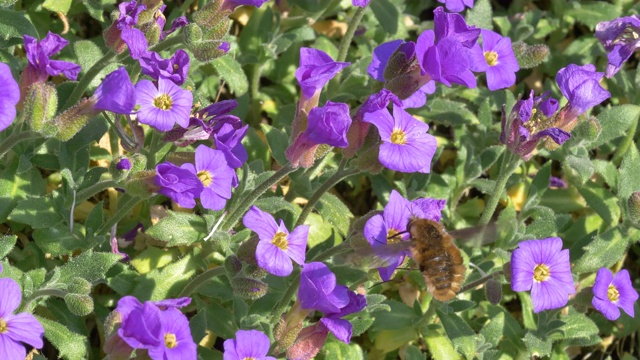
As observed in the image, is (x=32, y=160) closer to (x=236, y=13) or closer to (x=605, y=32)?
(x=236, y=13)

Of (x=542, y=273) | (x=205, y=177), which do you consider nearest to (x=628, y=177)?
(x=542, y=273)

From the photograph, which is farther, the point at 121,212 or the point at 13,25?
the point at 13,25

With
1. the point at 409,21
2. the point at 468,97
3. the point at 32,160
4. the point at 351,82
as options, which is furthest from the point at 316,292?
the point at 409,21

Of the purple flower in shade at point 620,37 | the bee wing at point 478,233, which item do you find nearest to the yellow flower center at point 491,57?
the purple flower in shade at point 620,37

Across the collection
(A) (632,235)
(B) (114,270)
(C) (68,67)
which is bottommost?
(A) (632,235)

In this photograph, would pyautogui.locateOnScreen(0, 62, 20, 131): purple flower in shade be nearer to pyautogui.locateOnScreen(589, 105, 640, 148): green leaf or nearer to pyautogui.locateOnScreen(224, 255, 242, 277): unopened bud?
pyautogui.locateOnScreen(224, 255, 242, 277): unopened bud

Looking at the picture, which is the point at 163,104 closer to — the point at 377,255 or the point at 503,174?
the point at 377,255
